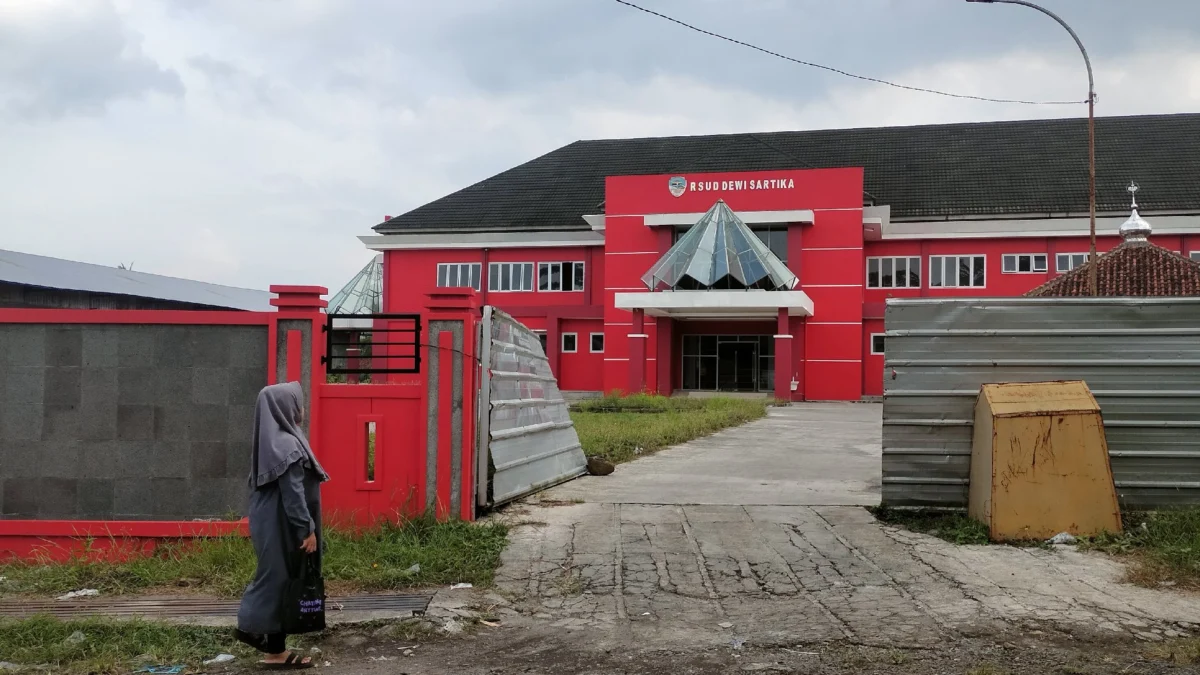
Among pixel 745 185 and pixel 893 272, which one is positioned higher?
pixel 745 185

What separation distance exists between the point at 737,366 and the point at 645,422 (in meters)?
18.7

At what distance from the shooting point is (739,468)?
12.5 meters

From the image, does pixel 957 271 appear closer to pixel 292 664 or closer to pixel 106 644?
pixel 292 664

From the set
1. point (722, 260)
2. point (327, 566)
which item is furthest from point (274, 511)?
point (722, 260)

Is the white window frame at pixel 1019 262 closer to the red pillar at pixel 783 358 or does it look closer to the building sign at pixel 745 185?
the building sign at pixel 745 185

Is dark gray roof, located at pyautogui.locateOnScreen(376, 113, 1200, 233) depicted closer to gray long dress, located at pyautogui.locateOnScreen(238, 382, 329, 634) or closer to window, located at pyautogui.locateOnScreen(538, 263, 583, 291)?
window, located at pyautogui.locateOnScreen(538, 263, 583, 291)

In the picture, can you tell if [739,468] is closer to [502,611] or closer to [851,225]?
[502,611]

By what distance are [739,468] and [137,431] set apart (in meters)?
7.61

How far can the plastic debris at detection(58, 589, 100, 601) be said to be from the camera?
20.6ft

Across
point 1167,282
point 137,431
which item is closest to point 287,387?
point 137,431

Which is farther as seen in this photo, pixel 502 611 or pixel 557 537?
pixel 557 537

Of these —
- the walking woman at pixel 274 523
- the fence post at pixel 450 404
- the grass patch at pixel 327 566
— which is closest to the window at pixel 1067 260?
the fence post at pixel 450 404

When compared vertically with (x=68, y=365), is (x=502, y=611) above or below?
below

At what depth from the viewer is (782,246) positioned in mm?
36906
